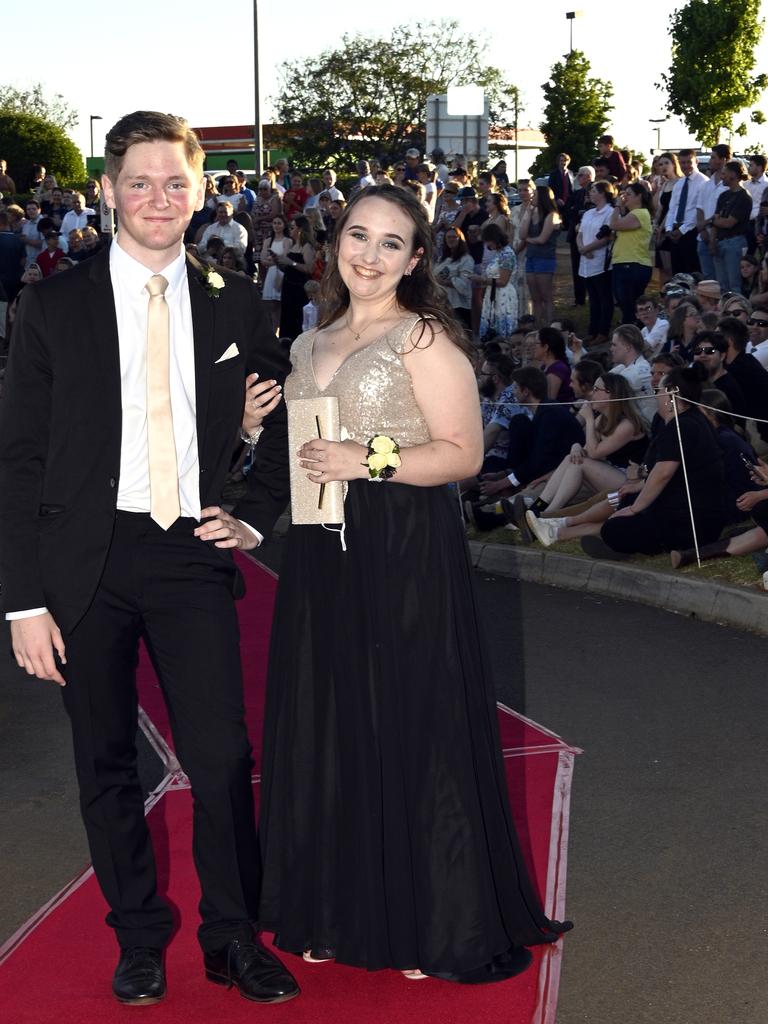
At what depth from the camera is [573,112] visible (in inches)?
1827

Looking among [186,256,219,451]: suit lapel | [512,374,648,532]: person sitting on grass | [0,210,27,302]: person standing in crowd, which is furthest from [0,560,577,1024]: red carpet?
[0,210,27,302]: person standing in crowd

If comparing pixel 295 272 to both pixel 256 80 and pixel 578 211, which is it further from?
pixel 256 80

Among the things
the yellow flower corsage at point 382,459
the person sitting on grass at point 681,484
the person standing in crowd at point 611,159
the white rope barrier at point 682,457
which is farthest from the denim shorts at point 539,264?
the yellow flower corsage at point 382,459

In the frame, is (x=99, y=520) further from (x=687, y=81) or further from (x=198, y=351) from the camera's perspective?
(x=687, y=81)

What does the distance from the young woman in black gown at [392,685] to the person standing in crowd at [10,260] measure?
19.8m

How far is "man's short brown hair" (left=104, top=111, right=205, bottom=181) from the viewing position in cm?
382

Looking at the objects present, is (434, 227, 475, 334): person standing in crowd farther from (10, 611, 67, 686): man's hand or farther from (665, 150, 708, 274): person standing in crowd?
(10, 611, 67, 686): man's hand

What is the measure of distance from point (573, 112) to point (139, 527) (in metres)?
45.1

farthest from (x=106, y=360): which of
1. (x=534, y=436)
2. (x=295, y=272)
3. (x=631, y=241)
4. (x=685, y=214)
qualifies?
(x=295, y=272)

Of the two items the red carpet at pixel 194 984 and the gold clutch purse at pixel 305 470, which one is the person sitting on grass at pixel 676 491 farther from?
the gold clutch purse at pixel 305 470

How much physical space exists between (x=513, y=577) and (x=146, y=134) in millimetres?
7272

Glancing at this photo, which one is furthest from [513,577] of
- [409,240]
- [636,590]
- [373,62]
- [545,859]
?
[373,62]

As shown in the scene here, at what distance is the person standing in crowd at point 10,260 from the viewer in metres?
23.0

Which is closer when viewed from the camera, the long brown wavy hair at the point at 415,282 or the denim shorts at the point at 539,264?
the long brown wavy hair at the point at 415,282
